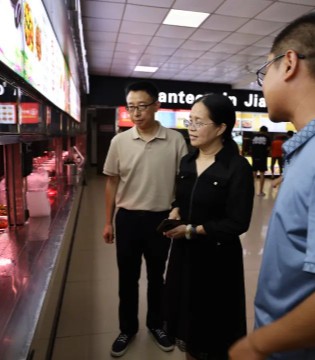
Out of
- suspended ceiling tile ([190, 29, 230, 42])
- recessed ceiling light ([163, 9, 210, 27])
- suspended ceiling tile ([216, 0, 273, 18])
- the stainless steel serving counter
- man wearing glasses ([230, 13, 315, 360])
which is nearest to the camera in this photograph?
man wearing glasses ([230, 13, 315, 360])

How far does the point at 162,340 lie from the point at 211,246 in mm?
1056

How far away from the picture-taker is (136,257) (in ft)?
7.63

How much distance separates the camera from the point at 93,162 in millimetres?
14789

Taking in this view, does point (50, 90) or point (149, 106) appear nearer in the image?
point (149, 106)

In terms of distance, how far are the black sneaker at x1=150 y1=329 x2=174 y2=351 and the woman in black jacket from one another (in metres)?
0.62

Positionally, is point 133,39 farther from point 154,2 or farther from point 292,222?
point 292,222

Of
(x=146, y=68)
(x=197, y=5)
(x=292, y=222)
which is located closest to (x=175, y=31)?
(x=197, y=5)

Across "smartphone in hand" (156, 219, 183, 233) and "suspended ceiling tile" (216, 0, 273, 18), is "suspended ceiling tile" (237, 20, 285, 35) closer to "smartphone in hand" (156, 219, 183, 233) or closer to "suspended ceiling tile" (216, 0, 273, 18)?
"suspended ceiling tile" (216, 0, 273, 18)

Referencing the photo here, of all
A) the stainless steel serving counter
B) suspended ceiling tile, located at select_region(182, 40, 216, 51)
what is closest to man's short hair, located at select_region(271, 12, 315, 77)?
the stainless steel serving counter

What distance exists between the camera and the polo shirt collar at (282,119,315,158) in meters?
0.88

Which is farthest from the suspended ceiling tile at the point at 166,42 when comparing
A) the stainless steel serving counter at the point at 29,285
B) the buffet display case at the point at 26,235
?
the stainless steel serving counter at the point at 29,285

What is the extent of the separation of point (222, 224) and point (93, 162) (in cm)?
1358

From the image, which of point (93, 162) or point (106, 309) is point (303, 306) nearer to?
point (106, 309)

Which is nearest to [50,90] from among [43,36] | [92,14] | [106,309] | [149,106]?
[43,36]
